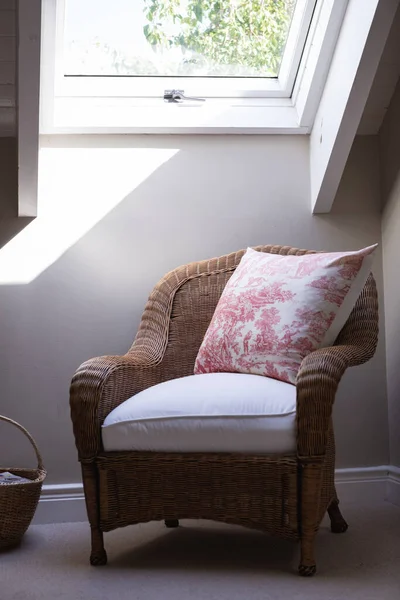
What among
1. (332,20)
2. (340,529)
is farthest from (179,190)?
(340,529)

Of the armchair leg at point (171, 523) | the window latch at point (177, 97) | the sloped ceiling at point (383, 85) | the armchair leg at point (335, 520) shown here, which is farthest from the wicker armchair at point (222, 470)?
the window latch at point (177, 97)

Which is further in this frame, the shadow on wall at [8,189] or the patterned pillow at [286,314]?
the shadow on wall at [8,189]

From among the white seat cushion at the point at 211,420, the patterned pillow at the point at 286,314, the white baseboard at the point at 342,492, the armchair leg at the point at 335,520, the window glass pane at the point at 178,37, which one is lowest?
the white baseboard at the point at 342,492

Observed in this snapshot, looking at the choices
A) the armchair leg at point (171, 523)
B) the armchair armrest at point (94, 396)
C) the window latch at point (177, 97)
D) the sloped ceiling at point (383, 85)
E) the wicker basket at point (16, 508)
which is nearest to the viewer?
the armchair armrest at point (94, 396)

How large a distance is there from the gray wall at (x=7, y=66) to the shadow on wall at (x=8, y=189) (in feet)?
0.17

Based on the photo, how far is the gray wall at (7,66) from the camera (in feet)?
6.73

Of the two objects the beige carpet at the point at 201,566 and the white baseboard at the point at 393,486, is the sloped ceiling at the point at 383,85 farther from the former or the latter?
the beige carpet at the point at 201,566

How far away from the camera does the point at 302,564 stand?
5.84ft

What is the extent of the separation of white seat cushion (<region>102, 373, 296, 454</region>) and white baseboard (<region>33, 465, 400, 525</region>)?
795 mm

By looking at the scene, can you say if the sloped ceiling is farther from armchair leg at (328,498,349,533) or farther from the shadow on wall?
armchair leg at (328,498,349,533)

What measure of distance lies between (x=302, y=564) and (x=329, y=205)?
1.40 metres

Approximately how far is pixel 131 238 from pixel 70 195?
0.27 meters

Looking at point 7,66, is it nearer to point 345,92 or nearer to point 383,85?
point 345,92

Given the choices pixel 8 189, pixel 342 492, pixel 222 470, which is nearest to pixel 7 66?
pixel 8 189
